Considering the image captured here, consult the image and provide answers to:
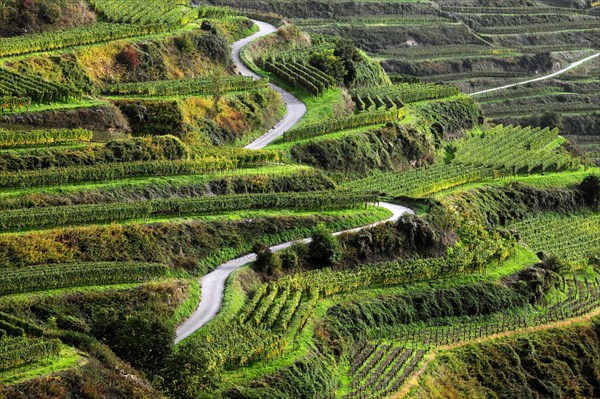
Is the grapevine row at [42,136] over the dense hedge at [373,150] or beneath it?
over

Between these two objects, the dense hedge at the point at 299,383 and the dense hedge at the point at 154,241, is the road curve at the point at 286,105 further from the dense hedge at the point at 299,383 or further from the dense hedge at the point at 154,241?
the dense hedge at the point at 299,383

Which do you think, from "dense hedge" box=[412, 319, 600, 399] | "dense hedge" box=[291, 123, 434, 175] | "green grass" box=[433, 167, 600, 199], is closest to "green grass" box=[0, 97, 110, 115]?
"dense hedge" box=[291, 123, 434, 175]

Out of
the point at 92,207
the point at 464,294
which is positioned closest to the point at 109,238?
the point at 92,207

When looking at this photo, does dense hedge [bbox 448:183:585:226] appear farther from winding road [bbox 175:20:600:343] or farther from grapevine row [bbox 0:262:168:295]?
grapevine row [bbox 0:262:168:295]

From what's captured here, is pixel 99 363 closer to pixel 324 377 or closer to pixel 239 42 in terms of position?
pixel 324 377

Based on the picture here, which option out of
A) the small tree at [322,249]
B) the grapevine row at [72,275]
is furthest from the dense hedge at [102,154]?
the grapevine row at [72,275]
